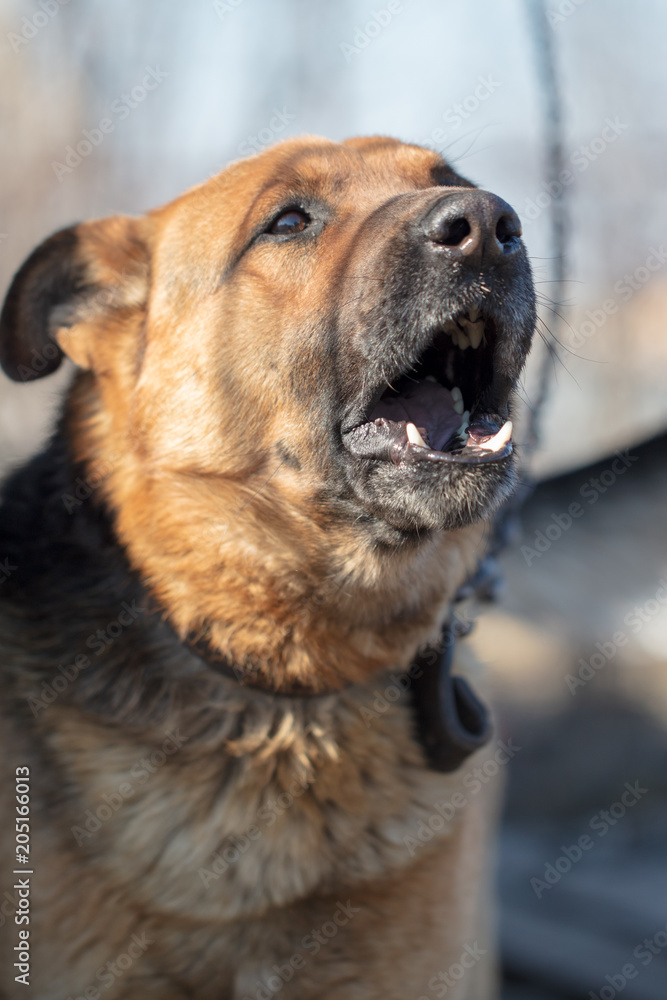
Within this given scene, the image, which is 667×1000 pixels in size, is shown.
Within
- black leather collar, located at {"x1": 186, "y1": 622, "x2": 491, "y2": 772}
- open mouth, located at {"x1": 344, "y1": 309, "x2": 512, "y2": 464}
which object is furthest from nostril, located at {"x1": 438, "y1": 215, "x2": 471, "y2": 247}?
black leather collar, located at {"x1": 186, "y1": 622, "x2": 491, "y2": 772}

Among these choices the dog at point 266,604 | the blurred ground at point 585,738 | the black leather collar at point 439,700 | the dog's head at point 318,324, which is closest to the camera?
the dog's head at point 318,324

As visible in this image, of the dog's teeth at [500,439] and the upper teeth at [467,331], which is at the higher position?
the upper teeth at [467,331]

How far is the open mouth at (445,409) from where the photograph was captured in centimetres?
188

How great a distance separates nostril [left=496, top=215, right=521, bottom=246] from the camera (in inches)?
70.8

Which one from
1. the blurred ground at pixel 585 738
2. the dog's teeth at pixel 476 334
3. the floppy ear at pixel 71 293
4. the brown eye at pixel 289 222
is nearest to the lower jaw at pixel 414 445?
the dog's teeth at pixel 476 334

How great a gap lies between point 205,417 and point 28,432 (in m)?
2.80

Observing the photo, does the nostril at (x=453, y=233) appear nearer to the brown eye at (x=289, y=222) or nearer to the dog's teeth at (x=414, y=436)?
the dog's teeth at (x=414, y=436)

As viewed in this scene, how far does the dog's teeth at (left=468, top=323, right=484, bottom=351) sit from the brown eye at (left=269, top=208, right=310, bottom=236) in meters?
0.58

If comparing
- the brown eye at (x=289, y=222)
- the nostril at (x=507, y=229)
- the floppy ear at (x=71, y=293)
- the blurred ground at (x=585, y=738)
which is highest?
the floppy ear at (x=71, y=293)

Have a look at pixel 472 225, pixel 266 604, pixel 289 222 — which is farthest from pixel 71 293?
pixel 472 225

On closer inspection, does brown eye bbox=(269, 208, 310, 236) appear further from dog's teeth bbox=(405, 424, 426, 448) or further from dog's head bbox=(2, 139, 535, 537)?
dog's teeth bbox=(405, 424, 426, 448)

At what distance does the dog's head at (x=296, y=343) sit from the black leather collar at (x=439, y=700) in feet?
1.12

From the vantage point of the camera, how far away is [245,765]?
Answer: 2096mm

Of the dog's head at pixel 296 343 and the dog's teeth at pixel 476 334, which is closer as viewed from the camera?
the dog's head at pixel 296 343
